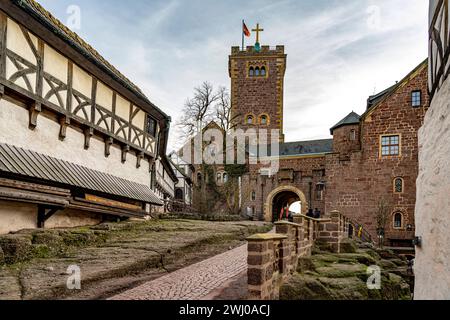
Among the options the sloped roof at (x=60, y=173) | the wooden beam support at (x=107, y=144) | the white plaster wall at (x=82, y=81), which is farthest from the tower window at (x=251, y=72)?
the white plaster wall at (x=82, y=81)

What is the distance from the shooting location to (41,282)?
603 cm

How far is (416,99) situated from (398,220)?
7.74 metres

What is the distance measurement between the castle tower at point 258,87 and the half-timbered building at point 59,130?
29.7 metres

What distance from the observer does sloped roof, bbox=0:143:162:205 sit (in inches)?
328

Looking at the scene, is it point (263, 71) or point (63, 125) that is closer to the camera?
point (63, 125)

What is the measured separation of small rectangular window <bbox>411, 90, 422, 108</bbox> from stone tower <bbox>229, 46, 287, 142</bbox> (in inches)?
780

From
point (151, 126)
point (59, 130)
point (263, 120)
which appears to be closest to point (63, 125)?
point (59, 130)

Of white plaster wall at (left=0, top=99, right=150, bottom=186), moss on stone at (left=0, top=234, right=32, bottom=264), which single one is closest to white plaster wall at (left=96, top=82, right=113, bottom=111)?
white plaster wall at (left=0, top=99, right=150, bottom=186)

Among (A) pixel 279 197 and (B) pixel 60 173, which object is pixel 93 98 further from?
(A) pixel 279 197

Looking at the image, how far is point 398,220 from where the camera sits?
24219mm

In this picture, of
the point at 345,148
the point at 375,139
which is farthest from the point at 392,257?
the point at 345,148

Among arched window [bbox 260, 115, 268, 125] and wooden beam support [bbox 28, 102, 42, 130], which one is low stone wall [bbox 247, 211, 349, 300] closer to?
wooden beam support [bbox 28, 102, 42, 130]

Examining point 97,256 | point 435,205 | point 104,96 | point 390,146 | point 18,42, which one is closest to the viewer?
point 435,205

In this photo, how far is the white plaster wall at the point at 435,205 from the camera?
5.16 metres
